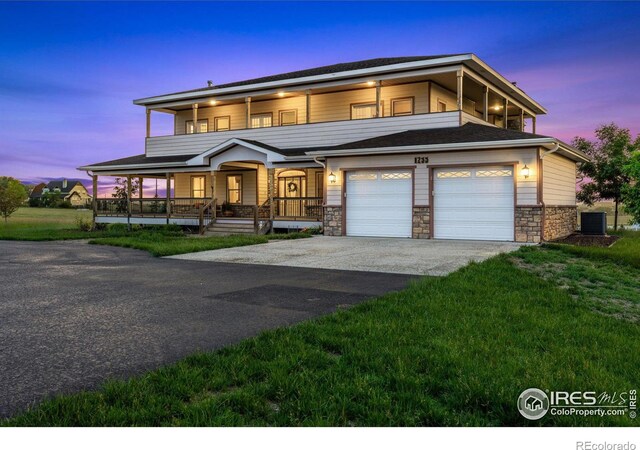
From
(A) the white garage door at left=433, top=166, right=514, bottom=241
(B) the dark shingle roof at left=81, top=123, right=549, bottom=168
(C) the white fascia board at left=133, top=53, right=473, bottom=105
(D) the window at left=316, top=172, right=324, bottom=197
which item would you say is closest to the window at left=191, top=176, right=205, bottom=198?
(C) the white fascia board at left=133, top=53, right=473, bottom=105

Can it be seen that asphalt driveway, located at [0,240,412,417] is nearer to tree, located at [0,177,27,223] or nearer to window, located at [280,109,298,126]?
window, located at [280,109,298,126]

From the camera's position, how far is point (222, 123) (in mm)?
27047

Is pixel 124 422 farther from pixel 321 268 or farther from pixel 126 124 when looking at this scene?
pixel 126 124

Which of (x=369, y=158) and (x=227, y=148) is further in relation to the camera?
(x=227, y=148)

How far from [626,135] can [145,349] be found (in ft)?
93.6

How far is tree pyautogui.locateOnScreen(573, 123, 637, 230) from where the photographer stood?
2495cm

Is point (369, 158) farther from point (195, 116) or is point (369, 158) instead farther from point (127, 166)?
point (127, 166)

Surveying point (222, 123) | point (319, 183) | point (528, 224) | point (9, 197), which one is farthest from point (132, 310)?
point (9, 197)

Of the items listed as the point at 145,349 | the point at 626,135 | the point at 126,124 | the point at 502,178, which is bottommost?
the point at 145,349

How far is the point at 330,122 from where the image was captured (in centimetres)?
2184

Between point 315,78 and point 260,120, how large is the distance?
5287 millimetres

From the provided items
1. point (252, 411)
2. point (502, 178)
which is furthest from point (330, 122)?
point (252, 411)

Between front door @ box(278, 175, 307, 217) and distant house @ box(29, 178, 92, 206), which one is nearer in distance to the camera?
front door @ box(278, 175, 307, 217)

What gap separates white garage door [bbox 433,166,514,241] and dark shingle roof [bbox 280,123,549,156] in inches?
42.7
